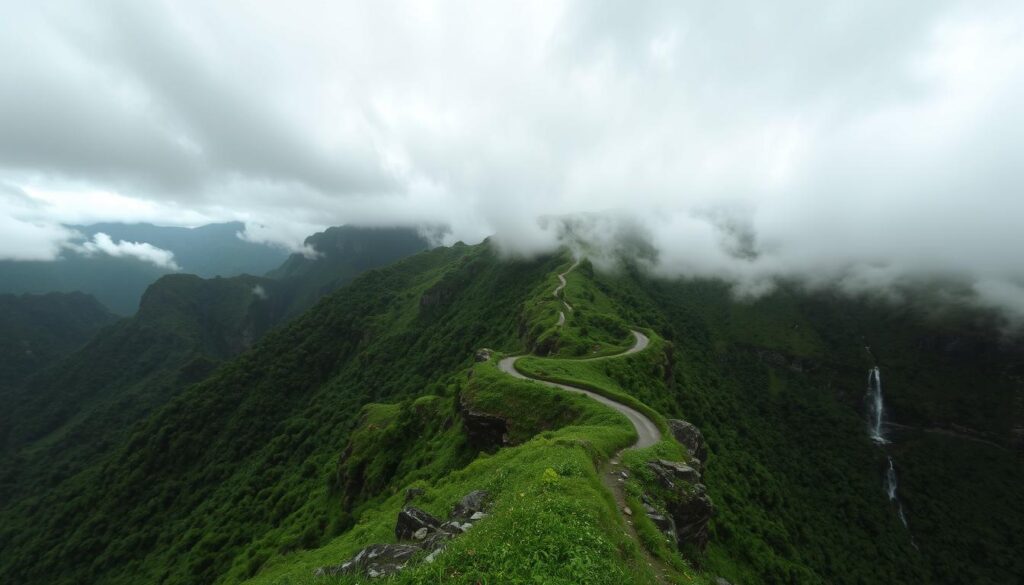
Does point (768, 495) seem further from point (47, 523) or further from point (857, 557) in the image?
point (47, 523)

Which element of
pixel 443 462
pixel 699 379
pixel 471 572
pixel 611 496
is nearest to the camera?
pixel 471 572

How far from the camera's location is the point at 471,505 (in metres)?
20.5

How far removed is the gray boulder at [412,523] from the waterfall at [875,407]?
218 meters

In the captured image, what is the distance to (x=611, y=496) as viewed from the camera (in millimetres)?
21031

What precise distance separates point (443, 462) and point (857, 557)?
128375 mm

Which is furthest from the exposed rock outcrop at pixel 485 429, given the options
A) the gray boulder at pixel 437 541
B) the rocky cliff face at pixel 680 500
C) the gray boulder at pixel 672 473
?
the gray boulder at pixel 437 541

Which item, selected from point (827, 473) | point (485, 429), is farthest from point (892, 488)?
point (485, 429)

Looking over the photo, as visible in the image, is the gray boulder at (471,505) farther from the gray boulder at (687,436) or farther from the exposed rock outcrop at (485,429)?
the gray boulder at (687,436)

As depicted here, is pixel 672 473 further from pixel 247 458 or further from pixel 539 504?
pixel 247 458

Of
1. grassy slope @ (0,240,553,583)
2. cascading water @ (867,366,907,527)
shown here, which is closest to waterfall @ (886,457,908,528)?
cascading water @ (867,366,907,527)

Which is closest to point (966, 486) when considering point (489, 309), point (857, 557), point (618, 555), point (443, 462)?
point (857, 557)

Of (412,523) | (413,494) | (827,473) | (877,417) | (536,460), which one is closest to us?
(412,523)

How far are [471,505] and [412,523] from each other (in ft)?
10.7

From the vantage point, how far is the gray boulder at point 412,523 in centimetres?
2042
